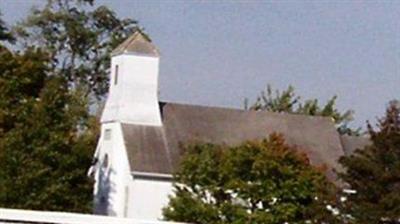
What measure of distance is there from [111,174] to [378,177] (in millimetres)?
19532

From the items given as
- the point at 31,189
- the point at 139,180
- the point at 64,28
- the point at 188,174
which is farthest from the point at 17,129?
the point at 64,28

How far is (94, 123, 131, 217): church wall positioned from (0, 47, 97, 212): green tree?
5.97m

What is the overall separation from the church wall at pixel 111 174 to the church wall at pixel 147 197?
1.19 feet

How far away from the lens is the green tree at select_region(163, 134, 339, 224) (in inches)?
1795

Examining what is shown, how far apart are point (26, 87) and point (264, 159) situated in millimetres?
10890

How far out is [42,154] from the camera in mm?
47094

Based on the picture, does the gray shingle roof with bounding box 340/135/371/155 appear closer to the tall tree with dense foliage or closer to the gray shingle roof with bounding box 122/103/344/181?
the gray shingle roof with bounding box 122/103/344/181

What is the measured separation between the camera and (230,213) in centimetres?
4556

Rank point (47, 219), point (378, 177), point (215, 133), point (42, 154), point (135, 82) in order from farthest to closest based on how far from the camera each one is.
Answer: point (135, 82) < point (215, 133) < point (42, 154) < point (378, 177) < point (47, 219)

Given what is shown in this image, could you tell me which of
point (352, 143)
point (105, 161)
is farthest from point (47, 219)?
point (352, 143)

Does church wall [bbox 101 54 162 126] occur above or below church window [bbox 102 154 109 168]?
above

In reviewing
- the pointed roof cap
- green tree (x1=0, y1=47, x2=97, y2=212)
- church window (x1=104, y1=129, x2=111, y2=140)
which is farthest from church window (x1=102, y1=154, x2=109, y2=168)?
green tree (x1=0, y1=47, x2=97, y2=212)

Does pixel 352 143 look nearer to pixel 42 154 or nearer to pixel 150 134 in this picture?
pixel 150 134

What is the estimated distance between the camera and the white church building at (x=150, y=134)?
5622 centimetres
